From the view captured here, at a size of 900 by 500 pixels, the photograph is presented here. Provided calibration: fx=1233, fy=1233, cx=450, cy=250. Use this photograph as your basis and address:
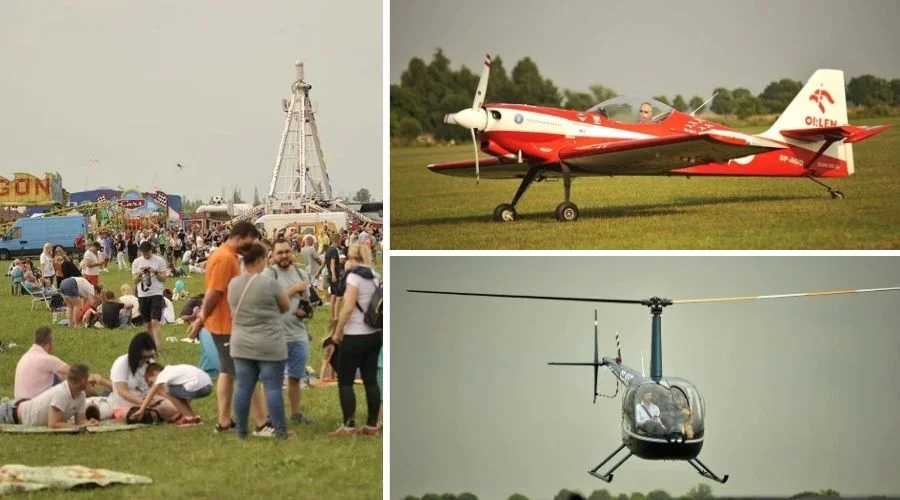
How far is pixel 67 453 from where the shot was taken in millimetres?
5957

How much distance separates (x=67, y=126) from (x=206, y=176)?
761 millimetres

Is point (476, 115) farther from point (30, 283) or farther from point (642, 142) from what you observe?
point (30, 283)

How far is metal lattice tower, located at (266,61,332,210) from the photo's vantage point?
6426mm

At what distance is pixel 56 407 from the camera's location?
238 inches

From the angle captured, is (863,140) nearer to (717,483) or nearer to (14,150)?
(717,483)

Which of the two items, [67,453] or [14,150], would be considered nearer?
[67,453]

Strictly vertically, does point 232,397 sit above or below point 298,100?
below

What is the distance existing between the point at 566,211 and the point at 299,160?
4.67 ft

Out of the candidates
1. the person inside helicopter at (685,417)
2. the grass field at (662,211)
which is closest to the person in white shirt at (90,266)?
the grass field at (662,211)

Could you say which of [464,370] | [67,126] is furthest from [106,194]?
[464,370]

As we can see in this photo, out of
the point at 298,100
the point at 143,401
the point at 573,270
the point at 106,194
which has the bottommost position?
the point at 143,401

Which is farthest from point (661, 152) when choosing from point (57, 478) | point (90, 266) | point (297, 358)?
point (57, 478)

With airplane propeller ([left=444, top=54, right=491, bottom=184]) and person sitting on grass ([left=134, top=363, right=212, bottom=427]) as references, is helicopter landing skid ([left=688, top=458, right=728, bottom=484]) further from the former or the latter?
person sitting on grass ([left=134, top=363, right=212, bottom=427])

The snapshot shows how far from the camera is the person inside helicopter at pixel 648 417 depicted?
5688mm
